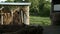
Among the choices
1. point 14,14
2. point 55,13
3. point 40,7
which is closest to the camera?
point 55,13

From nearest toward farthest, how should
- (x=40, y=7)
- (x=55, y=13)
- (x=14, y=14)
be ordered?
1. (x=55, y=13)
2. (x=14, y=14)
3. (x=40, y=7)

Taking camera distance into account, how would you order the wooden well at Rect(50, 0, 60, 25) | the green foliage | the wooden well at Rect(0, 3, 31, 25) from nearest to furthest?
the wooden well at Rect(50, 0, 60, 25) < the wooden well at Rect(0, 3, 31, 25) < the green foliage

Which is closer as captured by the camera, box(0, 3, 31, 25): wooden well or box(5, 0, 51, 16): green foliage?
box(0, 3, 31, 25): wooden well

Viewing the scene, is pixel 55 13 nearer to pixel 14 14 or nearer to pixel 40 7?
pixel 14 14

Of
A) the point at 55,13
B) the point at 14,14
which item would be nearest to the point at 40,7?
the point at 14,14

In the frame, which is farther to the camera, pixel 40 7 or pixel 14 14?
pixel 40 7

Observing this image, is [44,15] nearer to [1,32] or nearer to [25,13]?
[25,13]

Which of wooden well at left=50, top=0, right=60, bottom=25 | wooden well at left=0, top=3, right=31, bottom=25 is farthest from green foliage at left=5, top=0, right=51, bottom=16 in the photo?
wooden well at left=50, top=0, right=60, bottom=25

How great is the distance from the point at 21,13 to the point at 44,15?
5.58 metres

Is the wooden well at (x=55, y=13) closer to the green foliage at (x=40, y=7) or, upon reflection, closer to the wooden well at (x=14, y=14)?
the wooden well at (x=14, y=14)

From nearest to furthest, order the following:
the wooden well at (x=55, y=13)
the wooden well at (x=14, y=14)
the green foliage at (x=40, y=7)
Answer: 1. the wooden well at (x=55, y=13)
2. the wooden well at (x=14, y=14)
3. the green foliage at (x=40, y=7)

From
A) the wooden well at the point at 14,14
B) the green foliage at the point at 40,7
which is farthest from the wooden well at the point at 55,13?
the green foliage at the point at 40,7

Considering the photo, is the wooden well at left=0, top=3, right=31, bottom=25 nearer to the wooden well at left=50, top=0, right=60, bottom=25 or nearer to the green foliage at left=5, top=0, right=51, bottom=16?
the wooden well at left=50, top=0, right=60, bottom=25

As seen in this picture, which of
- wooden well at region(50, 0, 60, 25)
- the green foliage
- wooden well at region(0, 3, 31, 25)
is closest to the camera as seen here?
wooden well at region(50, 0, 60, 25)
